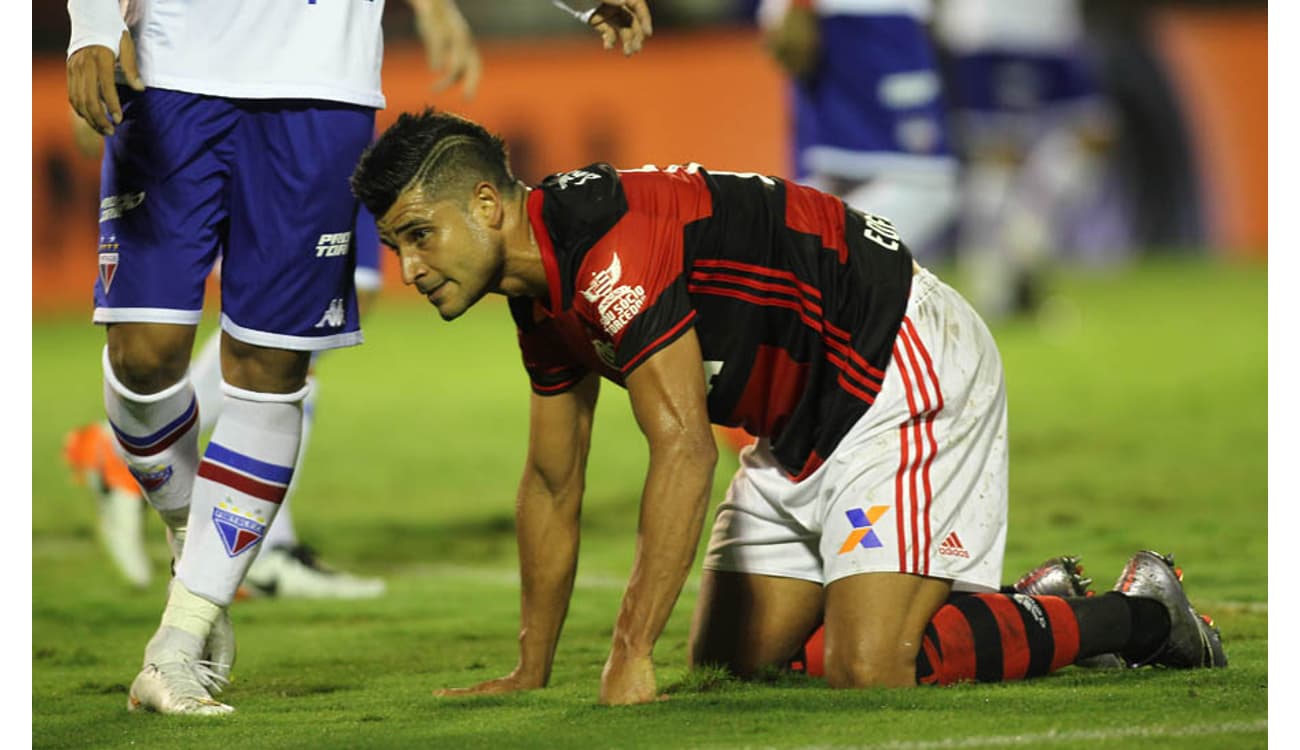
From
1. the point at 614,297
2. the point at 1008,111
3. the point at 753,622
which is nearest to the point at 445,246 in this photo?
the point at 614,297

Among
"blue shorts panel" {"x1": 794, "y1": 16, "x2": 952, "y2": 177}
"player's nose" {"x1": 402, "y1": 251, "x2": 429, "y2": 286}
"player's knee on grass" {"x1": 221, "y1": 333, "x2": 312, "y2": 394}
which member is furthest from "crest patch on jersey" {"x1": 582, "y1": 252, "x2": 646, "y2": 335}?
"blue shorts panel" {"x1": 794, "y1": 16, "x2": 952, "y2": 177}

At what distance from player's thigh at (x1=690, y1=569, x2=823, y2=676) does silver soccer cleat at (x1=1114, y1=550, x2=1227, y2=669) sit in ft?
2.29

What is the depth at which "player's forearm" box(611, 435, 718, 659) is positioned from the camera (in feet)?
11.4

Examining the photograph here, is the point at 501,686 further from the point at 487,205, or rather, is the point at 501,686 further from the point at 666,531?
the point at 487,205

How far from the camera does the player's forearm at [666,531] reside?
3461mm

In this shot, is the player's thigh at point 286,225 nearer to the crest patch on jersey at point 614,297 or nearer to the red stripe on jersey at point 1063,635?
the crest patch on jersey at point 614,297

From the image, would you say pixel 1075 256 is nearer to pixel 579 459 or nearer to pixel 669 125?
pixel 669 125

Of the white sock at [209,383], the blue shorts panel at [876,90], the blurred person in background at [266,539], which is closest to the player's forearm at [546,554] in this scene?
the blurred person in background at [266,539]

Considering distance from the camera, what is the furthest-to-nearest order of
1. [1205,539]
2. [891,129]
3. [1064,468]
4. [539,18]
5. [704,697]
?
[539,18], [1064,468], [891,129], [1205,539], [704,697]

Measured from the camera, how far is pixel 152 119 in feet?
13.0

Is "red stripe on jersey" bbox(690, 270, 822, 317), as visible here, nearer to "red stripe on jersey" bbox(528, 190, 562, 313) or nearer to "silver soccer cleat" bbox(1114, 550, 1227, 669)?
"red stripe on jersey" bbox(528, 190, 562, 313)

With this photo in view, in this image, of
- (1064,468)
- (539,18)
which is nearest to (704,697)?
(1064,468)

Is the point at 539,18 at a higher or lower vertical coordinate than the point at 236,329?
higher

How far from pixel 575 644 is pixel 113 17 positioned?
1.86 m
